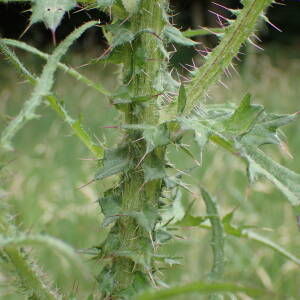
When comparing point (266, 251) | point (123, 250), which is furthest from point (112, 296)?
point (266, 251)

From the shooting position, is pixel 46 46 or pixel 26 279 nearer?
pixel 26 279

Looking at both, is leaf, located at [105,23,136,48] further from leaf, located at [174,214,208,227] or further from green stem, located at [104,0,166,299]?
leaf, located at [174,214,208,227]

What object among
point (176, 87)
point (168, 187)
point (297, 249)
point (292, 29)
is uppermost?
point (176, 87)

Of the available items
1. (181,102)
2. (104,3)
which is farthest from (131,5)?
(181,102)

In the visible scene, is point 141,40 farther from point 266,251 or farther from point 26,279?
point 266,251

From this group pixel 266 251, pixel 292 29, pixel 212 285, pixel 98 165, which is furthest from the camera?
pixel 292 29

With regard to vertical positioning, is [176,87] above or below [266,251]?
above

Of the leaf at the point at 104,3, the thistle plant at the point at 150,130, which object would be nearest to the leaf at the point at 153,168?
the thistle plant at the point at 150,130

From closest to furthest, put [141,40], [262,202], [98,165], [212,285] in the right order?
[212,285]
[141,40]
[98,165]
[262,202]
